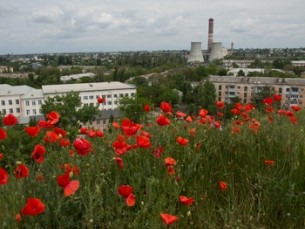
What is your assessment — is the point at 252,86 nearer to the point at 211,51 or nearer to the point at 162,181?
the point at 162,181

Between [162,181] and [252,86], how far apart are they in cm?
4019

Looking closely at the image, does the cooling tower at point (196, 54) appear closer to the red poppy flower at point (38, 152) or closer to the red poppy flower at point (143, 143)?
the red poppy flower at point (143, 143)

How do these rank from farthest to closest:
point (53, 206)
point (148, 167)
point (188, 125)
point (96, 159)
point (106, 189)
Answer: point (188, 125)
point (96, 159)
point (148, 167)
point (106, 189)
point (53, 206)

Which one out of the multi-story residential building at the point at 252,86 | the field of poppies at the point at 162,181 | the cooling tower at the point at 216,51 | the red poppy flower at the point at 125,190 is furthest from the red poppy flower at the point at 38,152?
the cooling tower at the point at 216,51

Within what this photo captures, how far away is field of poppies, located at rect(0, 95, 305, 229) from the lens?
180 cm

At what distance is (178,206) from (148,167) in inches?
13.8

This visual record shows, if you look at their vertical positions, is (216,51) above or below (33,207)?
above

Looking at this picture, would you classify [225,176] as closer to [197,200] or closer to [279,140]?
[197,200]

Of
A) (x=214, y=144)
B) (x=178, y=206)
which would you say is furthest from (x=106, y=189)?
(x=214, y=144)

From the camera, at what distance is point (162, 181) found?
87.0 inches

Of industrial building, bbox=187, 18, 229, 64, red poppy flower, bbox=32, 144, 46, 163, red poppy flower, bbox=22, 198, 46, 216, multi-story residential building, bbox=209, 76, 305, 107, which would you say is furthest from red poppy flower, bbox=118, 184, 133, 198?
industrial building, bbox=187, 18, 229, 64

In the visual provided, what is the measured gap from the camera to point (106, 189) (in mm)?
2129

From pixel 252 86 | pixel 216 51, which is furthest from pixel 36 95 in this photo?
pixel 216 51

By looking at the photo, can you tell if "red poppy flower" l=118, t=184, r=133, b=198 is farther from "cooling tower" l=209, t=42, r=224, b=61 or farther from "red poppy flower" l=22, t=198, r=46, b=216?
"cooling tower" l=209, t=42, r=224, b=61
